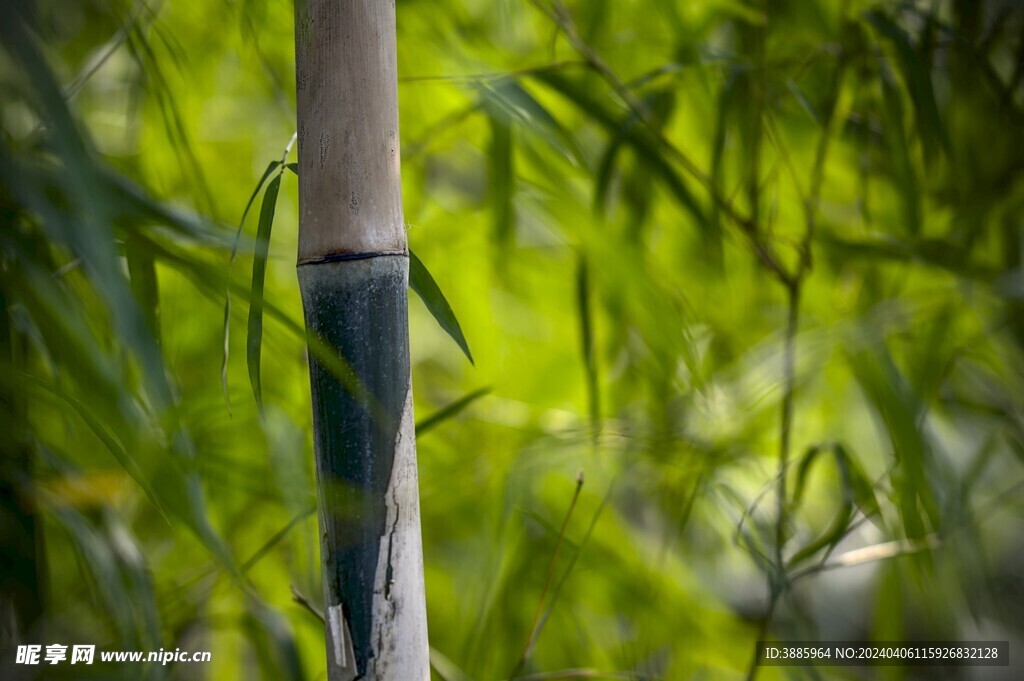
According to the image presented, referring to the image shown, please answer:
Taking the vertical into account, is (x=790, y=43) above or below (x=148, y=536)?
above

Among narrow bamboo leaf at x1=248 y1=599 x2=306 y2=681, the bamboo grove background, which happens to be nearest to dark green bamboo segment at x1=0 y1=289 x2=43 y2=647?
the bamboo grove background

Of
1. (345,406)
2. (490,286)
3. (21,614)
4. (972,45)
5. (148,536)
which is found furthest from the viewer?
(490,286)

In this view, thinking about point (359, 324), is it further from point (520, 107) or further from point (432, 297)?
point (520, 107)

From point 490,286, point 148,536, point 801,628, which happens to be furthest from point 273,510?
point 801,628

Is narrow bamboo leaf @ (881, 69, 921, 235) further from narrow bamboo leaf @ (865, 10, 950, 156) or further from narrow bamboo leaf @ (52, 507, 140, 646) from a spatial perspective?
narrow bamboo leaf @ (52, 507, 140, 646)

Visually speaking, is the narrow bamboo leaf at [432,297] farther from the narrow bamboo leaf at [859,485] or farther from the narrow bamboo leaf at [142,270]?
the narrow bamboo leaf at [859,485]

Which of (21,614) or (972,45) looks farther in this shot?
(972,45)

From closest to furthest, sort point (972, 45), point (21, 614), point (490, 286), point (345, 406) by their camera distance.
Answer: point (345, 406) < point (21, 614) < point (972, 45) < point (490, 286)

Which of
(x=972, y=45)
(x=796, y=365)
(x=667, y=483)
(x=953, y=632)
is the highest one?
(x=972, y=45)

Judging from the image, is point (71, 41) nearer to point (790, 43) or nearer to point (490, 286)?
point (490, 286)

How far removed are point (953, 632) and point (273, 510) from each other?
21.2 inches

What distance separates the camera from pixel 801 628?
0.58 metres

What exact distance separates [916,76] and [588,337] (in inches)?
10.9

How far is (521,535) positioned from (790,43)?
1.46 feet
